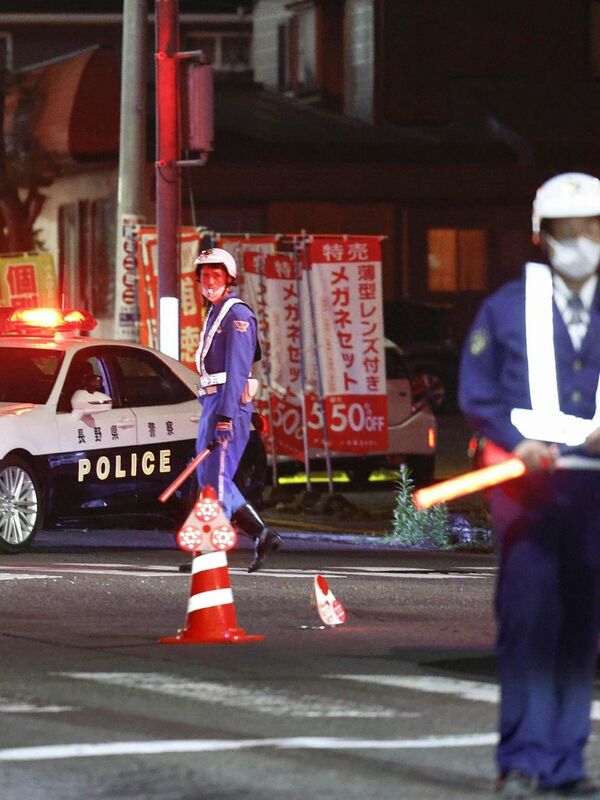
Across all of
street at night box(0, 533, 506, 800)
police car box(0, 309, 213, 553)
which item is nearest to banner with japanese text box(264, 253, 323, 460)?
police car box(0, 309, 213, 553)

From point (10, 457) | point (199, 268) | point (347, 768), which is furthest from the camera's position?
point (10, 457)

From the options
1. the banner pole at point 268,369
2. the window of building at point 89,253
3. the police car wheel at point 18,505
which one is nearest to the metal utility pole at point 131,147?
the banner pole at point 268,369

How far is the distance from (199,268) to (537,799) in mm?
6847

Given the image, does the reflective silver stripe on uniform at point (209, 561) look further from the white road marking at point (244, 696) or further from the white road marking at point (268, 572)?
the white road marking at point (268, 572)

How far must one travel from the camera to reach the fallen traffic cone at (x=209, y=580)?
34.8 feet

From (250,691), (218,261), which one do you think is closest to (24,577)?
(218,261)

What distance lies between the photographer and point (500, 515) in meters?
7.06

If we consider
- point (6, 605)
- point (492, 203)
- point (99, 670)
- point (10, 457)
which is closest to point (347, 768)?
point (99, 670)

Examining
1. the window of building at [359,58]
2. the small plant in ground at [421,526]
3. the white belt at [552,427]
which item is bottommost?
the small plant in ground at [421,526]

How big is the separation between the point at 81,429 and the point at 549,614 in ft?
31.3

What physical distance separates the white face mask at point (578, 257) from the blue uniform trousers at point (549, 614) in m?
0.61

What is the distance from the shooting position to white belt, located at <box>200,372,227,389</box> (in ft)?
43.3

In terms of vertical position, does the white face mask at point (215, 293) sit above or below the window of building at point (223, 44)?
below

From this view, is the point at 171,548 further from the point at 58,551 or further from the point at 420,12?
the point at 420,12
